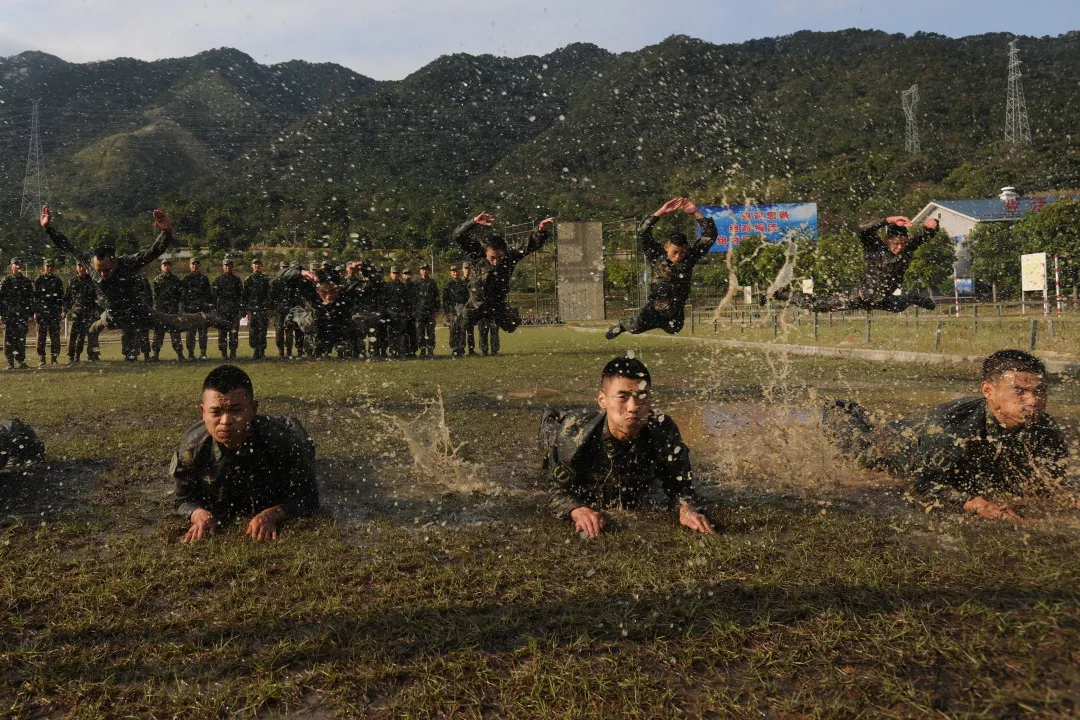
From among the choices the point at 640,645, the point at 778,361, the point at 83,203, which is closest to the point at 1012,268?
the point at 778,361

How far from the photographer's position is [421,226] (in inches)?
1651

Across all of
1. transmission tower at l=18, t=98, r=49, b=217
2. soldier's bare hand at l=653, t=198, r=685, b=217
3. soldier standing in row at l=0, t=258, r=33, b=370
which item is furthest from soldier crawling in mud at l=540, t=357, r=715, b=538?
transmission tower at l=18, t=98, r=49, b=217

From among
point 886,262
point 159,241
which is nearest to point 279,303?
point 159,241

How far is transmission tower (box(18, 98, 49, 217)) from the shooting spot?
86812 millimetres

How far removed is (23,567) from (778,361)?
564 inches

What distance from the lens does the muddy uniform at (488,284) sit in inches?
384

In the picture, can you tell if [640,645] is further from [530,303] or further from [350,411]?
[530,303]

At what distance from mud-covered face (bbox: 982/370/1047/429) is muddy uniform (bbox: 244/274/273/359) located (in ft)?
54.1

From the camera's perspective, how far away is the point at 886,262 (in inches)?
374

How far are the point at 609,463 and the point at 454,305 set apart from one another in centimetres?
1473

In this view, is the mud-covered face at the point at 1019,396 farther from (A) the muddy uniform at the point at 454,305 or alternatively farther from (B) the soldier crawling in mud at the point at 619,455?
(A) the muddy uniform at the point at 454,305

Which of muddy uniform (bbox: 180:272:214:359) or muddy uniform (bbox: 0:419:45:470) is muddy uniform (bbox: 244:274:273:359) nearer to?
muddy uniform (bbox: 180:272:214:359)

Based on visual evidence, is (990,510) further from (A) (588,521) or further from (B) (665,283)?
(B) (665,283)

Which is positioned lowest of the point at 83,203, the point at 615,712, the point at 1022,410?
the point at 615,712
